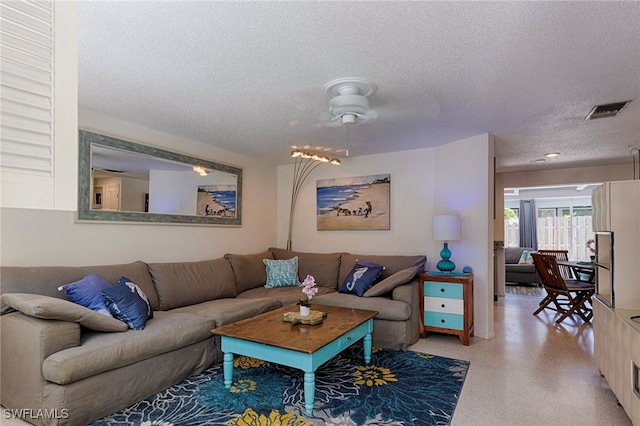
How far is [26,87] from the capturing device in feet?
2.02

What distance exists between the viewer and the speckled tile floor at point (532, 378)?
221cm

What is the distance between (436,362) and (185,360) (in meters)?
2.14

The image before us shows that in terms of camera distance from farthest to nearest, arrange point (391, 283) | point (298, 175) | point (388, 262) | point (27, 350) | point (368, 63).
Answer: point (298, 175)
point (388, 262)
point (391, 283)
point (368, 63)
point (27, 350)

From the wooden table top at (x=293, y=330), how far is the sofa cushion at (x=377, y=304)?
38 cm

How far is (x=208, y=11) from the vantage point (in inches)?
66.7

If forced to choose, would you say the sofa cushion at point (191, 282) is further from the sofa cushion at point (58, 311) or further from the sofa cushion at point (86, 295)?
the sofa cushion at point (58, 311)

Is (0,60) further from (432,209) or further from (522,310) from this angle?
(522,310)

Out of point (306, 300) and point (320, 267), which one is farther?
point (320, 267)

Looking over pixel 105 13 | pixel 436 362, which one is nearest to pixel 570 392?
pixel 436 362

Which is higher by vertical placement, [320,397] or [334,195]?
[334,195]

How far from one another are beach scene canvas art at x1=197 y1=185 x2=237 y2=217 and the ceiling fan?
Answer: 7.23ft

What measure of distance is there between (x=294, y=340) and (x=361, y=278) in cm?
171

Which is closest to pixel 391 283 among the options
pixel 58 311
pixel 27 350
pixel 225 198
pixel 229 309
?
pixel 229 309

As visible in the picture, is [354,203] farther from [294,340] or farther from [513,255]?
[513,255]
